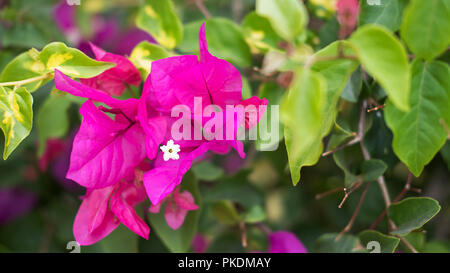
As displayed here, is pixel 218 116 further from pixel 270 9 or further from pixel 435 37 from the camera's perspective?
pixel 435 37

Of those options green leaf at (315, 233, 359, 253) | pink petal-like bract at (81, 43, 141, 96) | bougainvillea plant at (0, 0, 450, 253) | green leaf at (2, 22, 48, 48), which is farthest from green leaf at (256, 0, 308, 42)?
green leaf at (2, 22, 48, 48)

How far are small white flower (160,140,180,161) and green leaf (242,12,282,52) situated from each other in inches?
9.2

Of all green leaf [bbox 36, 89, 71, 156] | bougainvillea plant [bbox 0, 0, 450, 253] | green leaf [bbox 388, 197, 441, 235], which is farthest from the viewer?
green leaf [bbox 36, 89, 71, 156]

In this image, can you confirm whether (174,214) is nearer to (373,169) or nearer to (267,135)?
(267,135)

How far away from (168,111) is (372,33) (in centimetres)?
26

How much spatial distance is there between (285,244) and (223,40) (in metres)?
0.34

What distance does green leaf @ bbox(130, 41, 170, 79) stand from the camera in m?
0.55

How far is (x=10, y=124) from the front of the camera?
0.47 m

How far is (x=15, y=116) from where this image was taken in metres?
0.46

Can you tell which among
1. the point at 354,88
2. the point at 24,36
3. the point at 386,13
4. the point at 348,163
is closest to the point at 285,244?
the point at 348,163

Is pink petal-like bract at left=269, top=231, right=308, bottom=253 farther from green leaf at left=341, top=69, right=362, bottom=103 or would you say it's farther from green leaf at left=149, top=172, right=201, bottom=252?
green leaf at left=341, top=69, right=362, bottom=103
